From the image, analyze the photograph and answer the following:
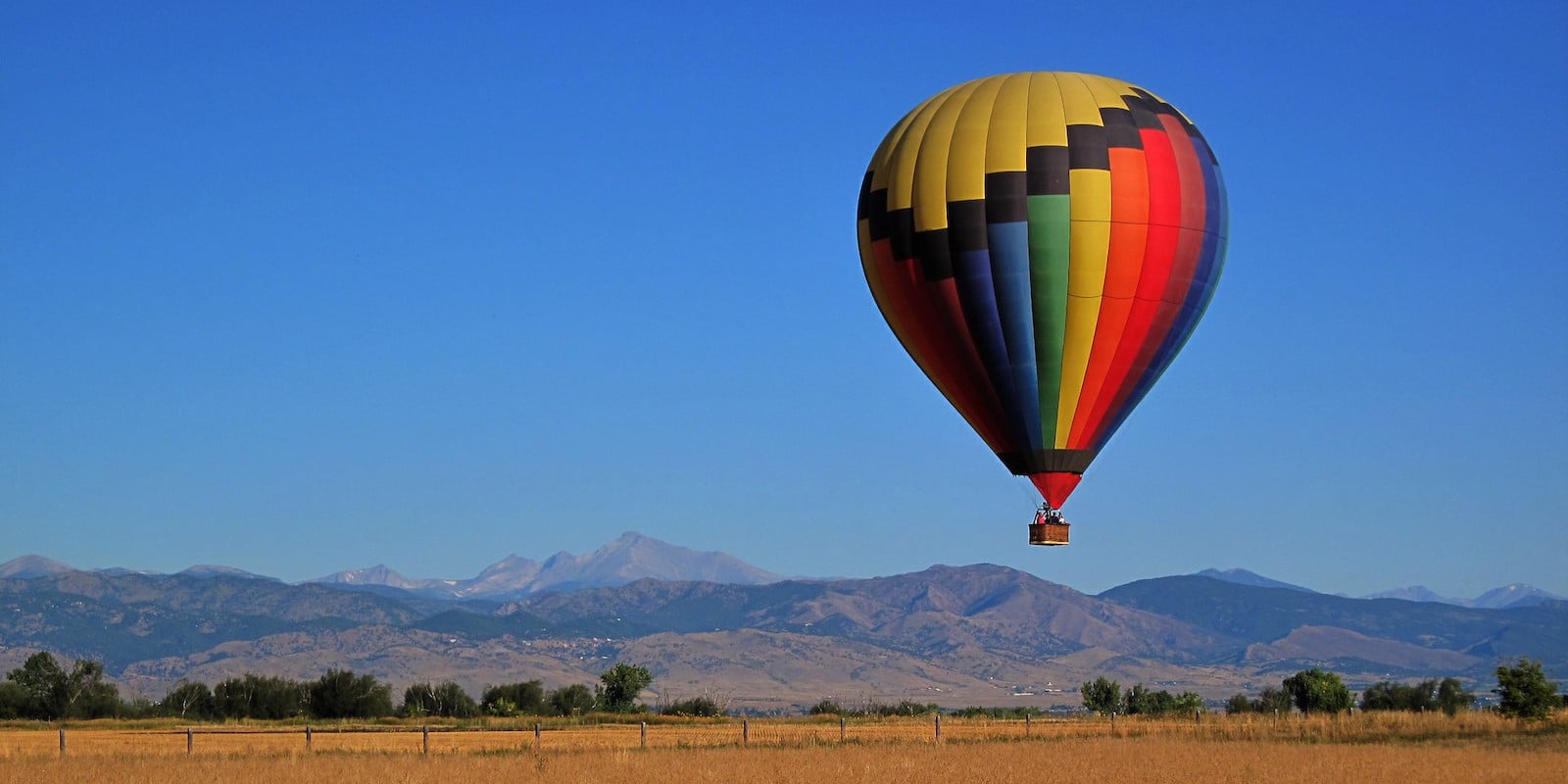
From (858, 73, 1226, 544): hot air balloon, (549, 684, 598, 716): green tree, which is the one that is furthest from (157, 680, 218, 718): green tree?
(858, 73, 1226, 544): hot air balloon

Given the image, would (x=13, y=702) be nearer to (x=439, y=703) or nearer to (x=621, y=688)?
(x=439, y=703)

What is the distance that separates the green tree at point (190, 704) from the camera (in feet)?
268

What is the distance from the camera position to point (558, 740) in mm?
59000

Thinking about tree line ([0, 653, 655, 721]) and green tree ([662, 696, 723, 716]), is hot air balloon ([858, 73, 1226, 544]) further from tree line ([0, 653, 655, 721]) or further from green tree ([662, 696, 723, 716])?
green tree ([662, 696, 723, 716])

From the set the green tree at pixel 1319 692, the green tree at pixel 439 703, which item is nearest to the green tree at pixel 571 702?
the green tree at pixel 439 703

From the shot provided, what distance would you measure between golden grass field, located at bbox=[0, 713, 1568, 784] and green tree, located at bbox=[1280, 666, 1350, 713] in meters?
25.6

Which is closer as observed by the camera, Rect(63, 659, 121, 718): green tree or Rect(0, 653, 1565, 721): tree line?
Rect(63, 659, 121, 718): green tree

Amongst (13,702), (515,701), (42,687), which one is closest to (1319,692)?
(515,701)

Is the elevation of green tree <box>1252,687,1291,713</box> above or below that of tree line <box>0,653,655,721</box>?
below

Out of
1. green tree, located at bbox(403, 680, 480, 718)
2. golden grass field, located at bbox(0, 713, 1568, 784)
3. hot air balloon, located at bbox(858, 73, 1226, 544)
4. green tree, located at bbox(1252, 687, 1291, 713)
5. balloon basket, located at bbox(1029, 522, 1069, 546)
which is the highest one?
hot air balloon, located at bbox(858, 73, 1226, 544)

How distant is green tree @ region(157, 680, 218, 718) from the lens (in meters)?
81.6

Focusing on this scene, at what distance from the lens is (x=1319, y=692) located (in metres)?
90.6

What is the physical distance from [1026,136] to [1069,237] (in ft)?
9.92

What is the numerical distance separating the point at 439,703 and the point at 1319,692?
4259cm
